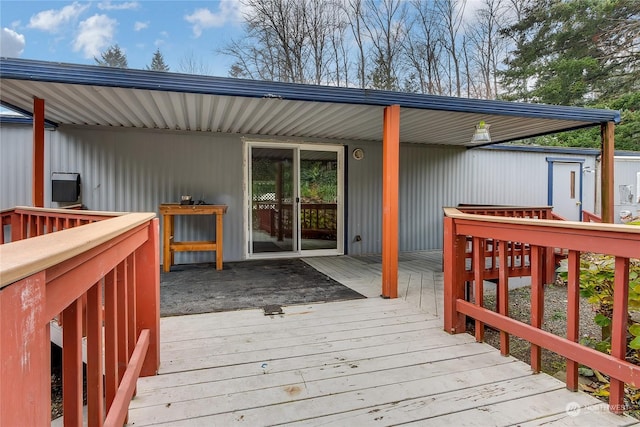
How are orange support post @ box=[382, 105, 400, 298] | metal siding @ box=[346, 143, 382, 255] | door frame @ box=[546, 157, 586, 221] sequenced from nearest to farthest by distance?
orange support post @ box=[382, 105, 400, 298], metal siding @ box=[346, 143, 382, 255], door frame @ box=[546, 157, 586, 221]

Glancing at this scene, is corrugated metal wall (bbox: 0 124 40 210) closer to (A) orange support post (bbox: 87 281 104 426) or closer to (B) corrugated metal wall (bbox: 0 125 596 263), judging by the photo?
(B) corrugated metal wall (bbox: 0 125 596 263)

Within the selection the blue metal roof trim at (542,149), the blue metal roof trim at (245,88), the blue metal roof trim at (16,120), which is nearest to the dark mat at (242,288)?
the blue metal roof trim at (245,88)

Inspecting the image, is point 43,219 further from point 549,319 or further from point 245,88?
point 549,319

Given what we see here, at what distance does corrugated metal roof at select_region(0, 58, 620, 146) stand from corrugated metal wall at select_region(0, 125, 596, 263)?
1.19ft

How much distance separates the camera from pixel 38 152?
3820mm

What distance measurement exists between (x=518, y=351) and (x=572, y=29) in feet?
47.6

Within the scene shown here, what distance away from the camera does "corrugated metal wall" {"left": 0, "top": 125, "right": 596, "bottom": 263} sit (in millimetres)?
5070

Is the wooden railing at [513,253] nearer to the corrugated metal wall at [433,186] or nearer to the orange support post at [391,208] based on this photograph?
the orange support post at [391,208]

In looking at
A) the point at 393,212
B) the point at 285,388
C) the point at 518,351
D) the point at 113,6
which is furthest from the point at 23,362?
the point at 113,6

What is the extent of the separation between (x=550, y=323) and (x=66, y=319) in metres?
4.51

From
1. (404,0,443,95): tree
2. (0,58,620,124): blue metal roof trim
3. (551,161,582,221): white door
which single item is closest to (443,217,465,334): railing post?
(0,58,620,124): blue metal roof trim

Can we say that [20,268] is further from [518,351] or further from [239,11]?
[239,11]

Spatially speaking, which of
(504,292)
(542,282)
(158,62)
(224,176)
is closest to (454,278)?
(504,292)

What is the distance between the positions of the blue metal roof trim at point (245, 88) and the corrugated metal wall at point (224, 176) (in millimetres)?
2524
